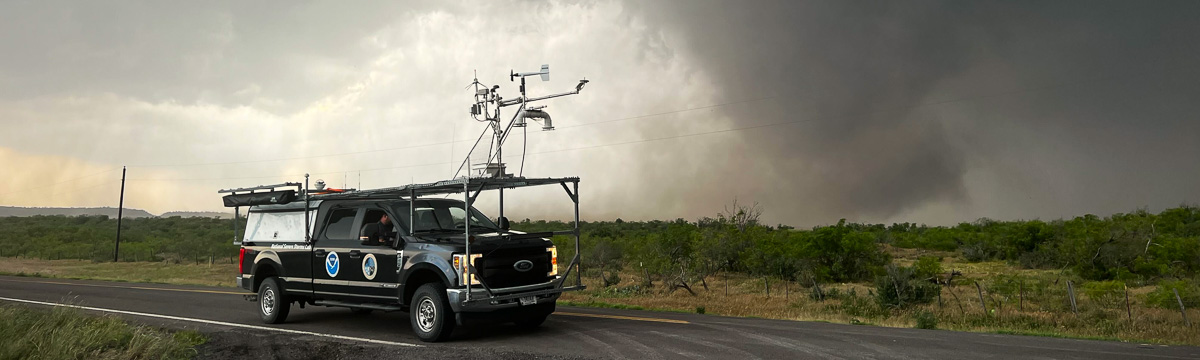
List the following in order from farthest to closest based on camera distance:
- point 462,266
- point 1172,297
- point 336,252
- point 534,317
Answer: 1. point 1172,297
2. point 336,252
3. point 534,317
4. point 462,266

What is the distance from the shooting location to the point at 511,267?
11211 mm

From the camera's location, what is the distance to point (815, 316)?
1509 cm

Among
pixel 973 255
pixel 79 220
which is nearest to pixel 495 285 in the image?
pixel 973 255

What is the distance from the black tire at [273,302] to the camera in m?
13.4

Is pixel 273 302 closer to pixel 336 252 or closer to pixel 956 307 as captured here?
pixel 336 252

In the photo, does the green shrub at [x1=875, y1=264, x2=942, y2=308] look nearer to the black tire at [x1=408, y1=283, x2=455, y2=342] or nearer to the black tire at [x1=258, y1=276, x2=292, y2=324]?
the black tire at [x1=408, y1=283, x2=455, y2=342]

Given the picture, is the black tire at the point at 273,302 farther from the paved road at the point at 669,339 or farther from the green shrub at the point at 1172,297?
the green shrub at the point at 1172,297

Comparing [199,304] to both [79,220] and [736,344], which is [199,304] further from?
[79,220]

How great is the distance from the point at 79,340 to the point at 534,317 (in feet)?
19.3

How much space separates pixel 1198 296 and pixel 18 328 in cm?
2508

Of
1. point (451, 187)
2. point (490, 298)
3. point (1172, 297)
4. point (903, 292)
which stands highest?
point (451, 187)

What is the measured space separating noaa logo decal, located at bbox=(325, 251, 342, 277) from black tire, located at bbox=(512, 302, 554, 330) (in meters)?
2.87

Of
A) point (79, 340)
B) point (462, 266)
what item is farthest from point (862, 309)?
point (79, 340)

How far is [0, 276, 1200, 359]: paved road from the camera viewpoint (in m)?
9.65
